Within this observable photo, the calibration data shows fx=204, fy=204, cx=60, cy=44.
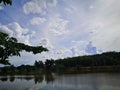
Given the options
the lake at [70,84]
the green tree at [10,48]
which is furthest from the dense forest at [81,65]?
the green tree at [10,48]

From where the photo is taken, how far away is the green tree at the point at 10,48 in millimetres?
5691

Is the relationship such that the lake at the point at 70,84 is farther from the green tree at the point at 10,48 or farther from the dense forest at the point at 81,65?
the dense forest at the point at 81,65

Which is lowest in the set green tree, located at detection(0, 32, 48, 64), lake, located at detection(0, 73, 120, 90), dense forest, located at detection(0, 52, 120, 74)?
lake, located at detection(0, 73, 120, 90)

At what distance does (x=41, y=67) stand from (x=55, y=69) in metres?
21.9

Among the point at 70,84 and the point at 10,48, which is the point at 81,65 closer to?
the point at 70,84

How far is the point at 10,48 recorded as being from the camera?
593 centimetres

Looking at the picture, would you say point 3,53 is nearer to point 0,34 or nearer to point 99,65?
point 0,34

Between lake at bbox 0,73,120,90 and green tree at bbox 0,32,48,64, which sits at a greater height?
green tree at bbox 0,32,48,64

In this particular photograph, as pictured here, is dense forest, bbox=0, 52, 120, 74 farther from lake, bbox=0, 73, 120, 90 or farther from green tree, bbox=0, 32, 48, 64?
green tree, bbox=0, 32, 48, 64

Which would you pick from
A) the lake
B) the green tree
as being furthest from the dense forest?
the green tree

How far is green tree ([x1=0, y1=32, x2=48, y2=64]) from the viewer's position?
569 centimetres

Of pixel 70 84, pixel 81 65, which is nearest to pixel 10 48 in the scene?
pixel 70 84

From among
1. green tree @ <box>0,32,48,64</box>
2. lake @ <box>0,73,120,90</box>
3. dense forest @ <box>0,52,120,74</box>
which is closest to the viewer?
green tree @ <box>0,32,48,64</box>

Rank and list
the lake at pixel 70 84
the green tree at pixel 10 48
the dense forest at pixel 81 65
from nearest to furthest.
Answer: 1. the green tree at pixel 10 48
2. the lake at pixel 70 84
3. the dense forest at pixel 81 65
